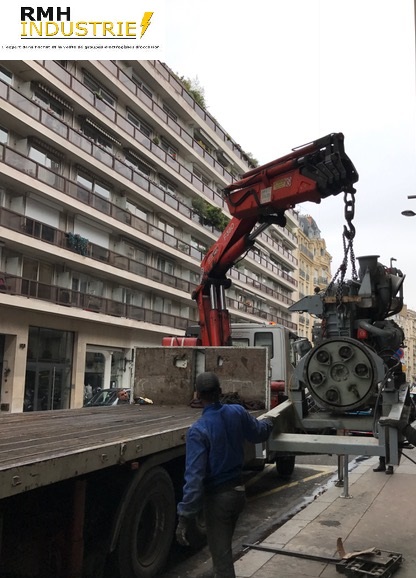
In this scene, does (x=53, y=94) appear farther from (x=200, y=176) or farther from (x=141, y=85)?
(x=200, y=176)

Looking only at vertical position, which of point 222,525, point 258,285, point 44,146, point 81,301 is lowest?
point 222,525

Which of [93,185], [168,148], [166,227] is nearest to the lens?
[93,185]

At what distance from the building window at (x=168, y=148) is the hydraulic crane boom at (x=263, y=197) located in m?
23.6

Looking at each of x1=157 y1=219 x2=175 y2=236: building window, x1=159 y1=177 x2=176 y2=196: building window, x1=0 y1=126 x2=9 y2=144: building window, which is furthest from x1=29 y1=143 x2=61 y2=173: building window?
x1=159 y1=177 x2=176 y2=196: building window

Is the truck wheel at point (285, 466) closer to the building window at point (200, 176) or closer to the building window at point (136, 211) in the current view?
the building window at point (136, 211)

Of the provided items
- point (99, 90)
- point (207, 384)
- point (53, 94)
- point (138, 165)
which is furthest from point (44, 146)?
point (207, 384)

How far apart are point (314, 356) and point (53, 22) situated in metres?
15.8

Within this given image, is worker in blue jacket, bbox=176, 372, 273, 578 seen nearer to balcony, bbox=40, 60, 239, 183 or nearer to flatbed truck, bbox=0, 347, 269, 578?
flatbed truck, bbox=0, 347, 269, 578

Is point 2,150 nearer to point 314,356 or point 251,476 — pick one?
point 251,476

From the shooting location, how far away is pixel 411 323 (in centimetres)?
13575

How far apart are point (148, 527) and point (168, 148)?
31537 millimetres

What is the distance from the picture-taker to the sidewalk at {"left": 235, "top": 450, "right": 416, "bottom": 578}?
16.1 ft

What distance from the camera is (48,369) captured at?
23.0 meters

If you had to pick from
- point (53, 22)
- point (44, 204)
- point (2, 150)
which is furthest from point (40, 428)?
point (44, 204)
